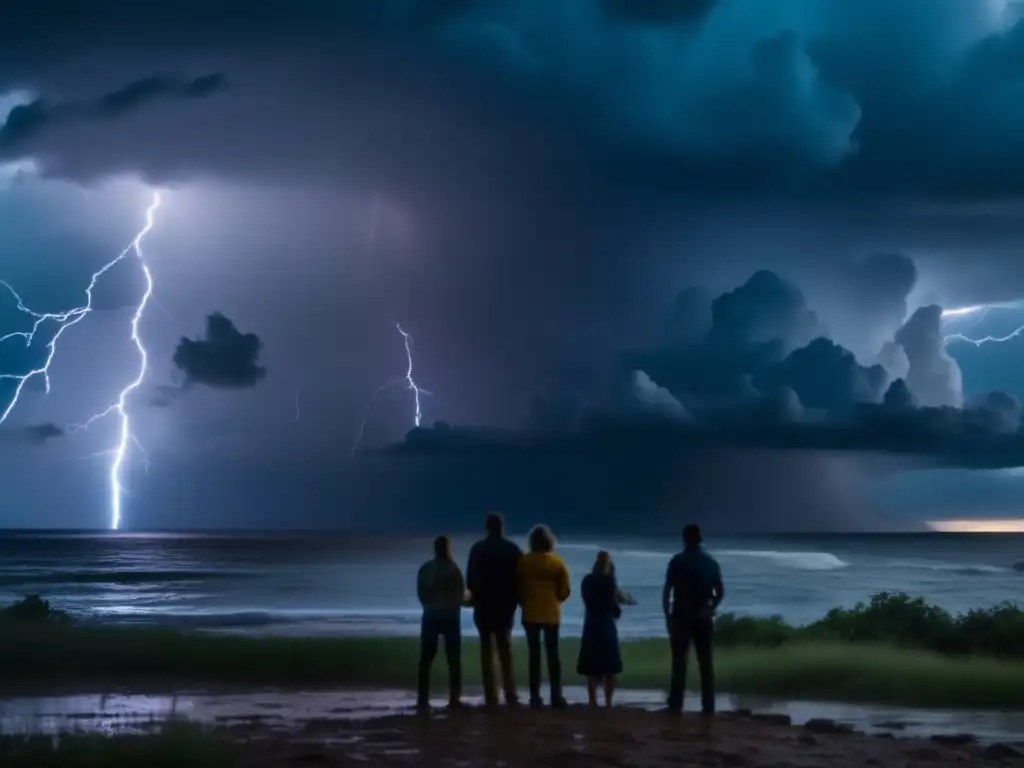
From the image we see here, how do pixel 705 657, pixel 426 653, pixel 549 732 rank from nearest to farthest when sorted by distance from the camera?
1. pixel 549 732
2. pixel 705 657
3. pixel 426 653

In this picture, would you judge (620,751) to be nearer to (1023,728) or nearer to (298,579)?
(1023,728)

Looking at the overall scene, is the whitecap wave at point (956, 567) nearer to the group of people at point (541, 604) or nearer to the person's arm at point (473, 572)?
the group of people at point (541, 604)

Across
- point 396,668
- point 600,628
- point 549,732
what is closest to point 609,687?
point 600,628

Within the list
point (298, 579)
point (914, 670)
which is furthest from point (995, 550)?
point (914, 670)

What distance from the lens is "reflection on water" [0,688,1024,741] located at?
13969mm

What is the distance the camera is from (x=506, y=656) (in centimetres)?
1445

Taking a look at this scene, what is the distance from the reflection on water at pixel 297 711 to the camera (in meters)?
14.0

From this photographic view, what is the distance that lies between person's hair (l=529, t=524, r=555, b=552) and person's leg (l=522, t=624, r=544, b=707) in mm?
860

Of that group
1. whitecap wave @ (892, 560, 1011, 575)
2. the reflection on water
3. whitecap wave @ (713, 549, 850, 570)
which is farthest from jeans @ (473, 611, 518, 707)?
whitecap wave @ (892, 560, 1011, 575)

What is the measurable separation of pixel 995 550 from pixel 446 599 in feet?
352

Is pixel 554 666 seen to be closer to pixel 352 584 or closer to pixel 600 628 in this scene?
pixel 600 628

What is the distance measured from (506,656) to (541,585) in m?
1.01

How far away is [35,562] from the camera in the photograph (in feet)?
293

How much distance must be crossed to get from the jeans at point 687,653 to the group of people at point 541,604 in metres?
0.01
